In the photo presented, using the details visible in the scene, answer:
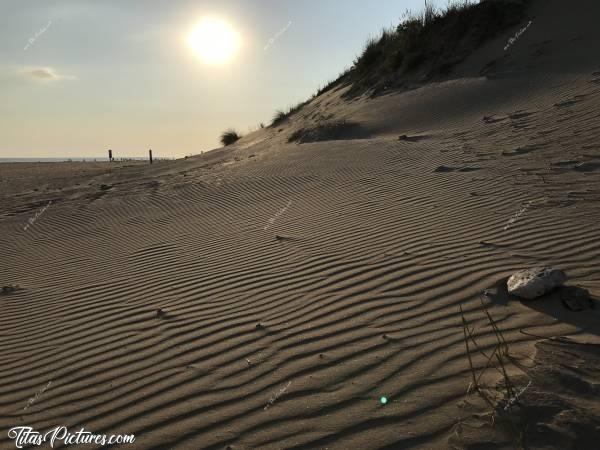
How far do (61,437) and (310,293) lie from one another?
6.93 feet

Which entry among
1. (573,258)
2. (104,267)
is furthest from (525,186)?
(104,267)

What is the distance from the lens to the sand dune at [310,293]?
260cm

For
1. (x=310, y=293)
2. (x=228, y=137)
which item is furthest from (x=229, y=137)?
(x=310, y=293)

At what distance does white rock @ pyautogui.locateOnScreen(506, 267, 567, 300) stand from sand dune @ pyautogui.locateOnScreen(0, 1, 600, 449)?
78 millimetres

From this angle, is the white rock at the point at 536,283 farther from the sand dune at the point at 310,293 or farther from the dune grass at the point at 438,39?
the dune grass at the point at 438,39

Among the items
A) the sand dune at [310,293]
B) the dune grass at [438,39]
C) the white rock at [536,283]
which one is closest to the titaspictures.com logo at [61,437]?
the sand dune at [310,293]

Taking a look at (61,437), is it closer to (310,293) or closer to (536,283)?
(310,293)

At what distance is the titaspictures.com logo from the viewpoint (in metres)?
2.56

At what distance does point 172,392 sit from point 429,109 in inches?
459

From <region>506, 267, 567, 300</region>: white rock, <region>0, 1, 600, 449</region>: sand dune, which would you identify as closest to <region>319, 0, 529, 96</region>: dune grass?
<region>0, 1, 600, 449</region>: sand dune

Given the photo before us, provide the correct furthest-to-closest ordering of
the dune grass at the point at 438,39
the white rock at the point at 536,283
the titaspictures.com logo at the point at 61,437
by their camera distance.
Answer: the dune grass at the point at 438,39 < the white rock at the point at 536,283 < the titaspictures.com logo at the point at 61,437

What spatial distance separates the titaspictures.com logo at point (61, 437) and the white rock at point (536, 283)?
2611 millimetres

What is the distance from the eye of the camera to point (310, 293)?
4176 millimetres

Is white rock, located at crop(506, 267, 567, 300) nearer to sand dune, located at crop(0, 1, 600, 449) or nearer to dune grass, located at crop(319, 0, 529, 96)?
sand dune, located at crop(0, 1, 600, 449)
